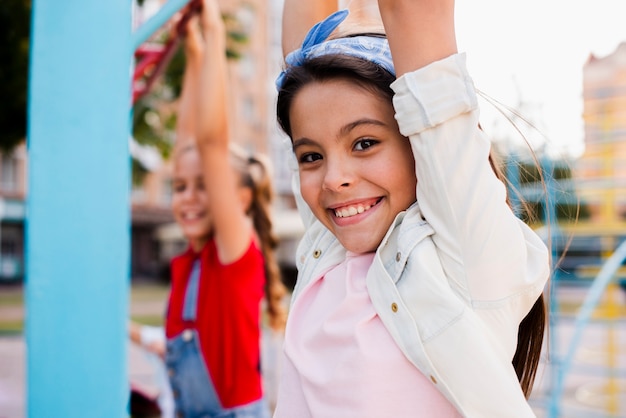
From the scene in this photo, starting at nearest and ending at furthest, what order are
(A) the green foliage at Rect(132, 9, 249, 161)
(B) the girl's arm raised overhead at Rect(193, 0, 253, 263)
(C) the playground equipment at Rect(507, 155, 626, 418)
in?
(B) the girl's arm raised overhead at Rect(193, 0, 253, 263) → (C) the playground equipment at Rect(507, 155, 626, 418) → (A) the green foliage at Rect(132, 9, 249, 161)

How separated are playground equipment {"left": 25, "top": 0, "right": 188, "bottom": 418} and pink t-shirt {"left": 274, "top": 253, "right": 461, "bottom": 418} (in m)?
0.37

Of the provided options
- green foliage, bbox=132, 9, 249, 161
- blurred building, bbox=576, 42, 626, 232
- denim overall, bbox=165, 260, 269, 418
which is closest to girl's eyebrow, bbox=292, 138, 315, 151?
denim overall, bbox=165, 260, 269, 418

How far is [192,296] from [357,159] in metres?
1.28

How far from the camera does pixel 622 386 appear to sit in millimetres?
5875

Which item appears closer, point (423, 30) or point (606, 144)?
point (423, 30)

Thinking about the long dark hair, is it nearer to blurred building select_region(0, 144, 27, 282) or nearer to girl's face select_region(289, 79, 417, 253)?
girl's face select_region(289, 79, 417, 253)

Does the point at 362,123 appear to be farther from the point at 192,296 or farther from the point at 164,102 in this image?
the point at 164,102

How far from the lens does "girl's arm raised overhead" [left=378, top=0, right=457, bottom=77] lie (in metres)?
0.83

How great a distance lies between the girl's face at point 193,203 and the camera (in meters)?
2.17

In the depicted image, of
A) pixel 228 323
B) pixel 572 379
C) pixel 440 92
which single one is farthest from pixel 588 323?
pixel 440 92

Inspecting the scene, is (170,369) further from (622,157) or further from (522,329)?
(622,157)

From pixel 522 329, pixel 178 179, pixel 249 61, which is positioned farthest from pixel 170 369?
pixel 249 61

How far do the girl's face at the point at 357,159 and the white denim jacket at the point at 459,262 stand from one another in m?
0.07

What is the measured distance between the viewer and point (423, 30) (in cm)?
84
